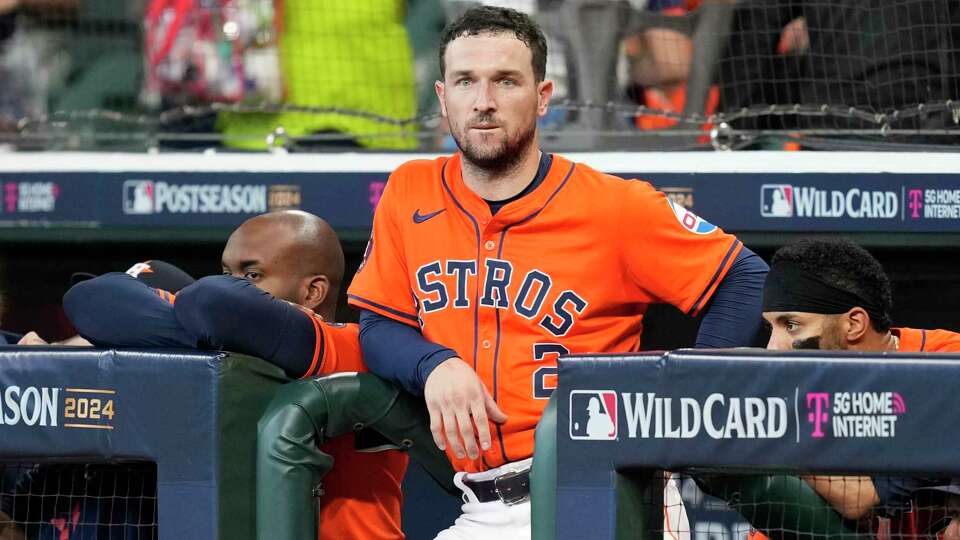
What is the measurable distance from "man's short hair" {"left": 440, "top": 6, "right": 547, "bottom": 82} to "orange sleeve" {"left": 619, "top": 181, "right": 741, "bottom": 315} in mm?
291

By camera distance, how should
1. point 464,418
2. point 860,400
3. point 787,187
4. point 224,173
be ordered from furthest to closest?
point 224,173, point 787,187, point 464,418, point 860,400

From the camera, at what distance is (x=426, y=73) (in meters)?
4.64

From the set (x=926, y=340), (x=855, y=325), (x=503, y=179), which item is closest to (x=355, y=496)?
(x=503, y=179)

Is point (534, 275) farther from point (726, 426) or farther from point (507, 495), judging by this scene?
point (726, 426)

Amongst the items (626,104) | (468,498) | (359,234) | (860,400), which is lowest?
(468,498)

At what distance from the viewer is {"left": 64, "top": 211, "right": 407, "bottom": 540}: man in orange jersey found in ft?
7.63

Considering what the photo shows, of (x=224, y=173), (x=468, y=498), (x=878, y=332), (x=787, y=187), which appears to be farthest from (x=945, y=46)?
(x=468, y=498)

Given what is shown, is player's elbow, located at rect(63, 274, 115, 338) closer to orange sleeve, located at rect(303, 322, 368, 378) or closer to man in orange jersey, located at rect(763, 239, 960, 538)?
orange sleeve, located at rect(303, 322, 368, 378)

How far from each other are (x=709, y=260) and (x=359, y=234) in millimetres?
1845

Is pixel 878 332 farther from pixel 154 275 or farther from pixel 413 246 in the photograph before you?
pixel 154 275

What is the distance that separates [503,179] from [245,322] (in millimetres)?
565

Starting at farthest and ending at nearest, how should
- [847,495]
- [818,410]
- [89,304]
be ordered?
1. [89,304]
2. [847,495]
3. [818,410]

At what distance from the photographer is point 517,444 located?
2.44 m

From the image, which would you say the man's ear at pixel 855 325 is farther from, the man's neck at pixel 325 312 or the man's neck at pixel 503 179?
the man's neck at pixel 325 312
